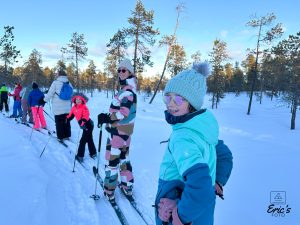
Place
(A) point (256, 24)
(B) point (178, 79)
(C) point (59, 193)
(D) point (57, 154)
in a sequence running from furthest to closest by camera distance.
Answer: (A) point (256, 24)
(D) point (57, 154)
(C) point (59, 193)
(B) point (178, 79)

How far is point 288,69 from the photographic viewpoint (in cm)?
2997

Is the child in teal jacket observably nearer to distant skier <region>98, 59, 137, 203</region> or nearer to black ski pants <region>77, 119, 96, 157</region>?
distant skier <region>98, 59, 137, 203</region>

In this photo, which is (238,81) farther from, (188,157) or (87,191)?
(188,157)

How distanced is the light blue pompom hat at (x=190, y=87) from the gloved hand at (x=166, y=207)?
70 cm

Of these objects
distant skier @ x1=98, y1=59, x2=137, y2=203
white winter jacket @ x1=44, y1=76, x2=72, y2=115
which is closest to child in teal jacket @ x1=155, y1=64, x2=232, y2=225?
distant skier @ x1=98, y1=59, x2=137, y2=203

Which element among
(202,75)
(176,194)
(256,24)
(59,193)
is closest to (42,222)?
(59,193)

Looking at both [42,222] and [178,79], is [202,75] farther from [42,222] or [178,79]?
[42,222]

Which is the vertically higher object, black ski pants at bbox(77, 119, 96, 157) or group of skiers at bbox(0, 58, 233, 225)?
group of skiers at bbox(0, 58, 233, 225)

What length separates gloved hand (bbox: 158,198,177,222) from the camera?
181 cm

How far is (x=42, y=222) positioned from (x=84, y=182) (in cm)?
182

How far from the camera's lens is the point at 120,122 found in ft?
15.7

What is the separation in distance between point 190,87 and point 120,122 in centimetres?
300

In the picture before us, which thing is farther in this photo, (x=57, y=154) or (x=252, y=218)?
(x=57, y=154)

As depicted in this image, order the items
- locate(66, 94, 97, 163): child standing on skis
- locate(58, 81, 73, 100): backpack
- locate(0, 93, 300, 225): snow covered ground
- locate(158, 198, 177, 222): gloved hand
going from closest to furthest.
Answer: locate(158, 198, 177, 222): gloved hand
locate(0, 93, 300, 225): snow covered ground
locate(66, 94, 97, 163): child standing on skis
locate(58, 81, 73, 100): backpack
